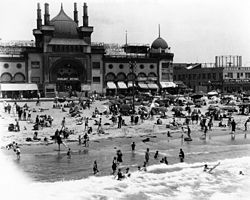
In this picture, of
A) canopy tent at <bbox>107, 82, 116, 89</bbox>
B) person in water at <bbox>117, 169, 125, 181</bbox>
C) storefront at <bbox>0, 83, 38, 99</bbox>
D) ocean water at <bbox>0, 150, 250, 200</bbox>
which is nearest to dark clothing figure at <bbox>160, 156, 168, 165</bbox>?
ocean water at <bbox>0, 150, 250, 200</bbox>

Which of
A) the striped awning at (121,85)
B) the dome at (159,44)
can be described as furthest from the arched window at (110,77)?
the dome at (159,44)

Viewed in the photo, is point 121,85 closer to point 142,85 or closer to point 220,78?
point 142,85

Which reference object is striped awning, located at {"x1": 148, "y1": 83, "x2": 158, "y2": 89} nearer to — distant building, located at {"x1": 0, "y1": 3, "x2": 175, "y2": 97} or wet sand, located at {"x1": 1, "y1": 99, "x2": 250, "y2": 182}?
distant building, located at {"x1": 0, "y1": 3, "x2": 175, "y2": 97}

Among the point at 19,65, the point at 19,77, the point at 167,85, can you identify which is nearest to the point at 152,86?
the point at 167,85

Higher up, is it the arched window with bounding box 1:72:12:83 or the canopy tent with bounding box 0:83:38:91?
the arched window with bounding box 1:72:12:83

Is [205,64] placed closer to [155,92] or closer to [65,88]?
[155,92]
